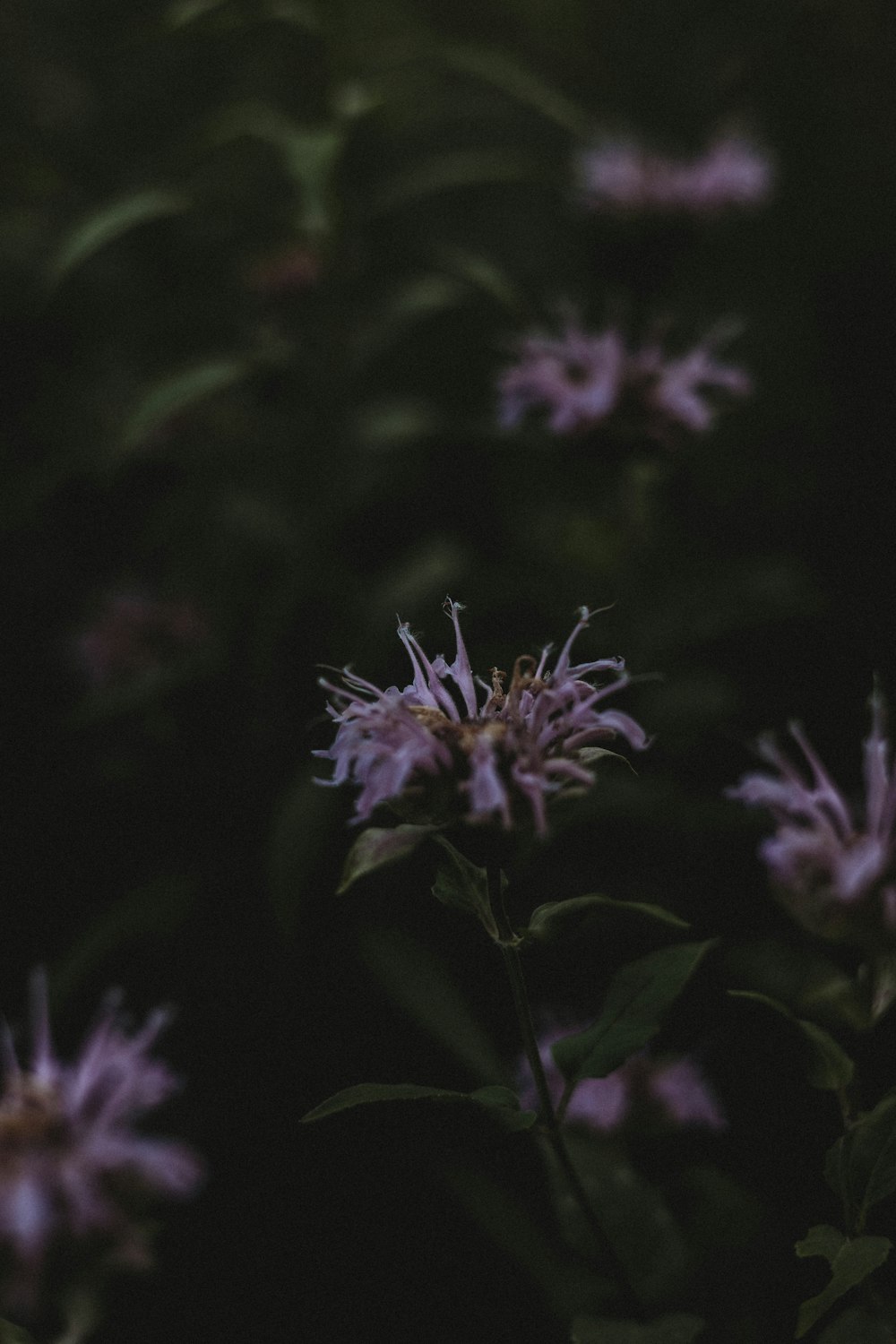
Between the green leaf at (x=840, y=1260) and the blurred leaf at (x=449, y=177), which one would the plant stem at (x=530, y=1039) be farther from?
the blurred leaf at (x=449, y=177)

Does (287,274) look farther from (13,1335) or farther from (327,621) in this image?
(13,1335)

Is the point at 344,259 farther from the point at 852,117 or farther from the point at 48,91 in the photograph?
the point at 852,117

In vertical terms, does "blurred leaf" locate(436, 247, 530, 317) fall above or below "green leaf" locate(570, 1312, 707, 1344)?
above

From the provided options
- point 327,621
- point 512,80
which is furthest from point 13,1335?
point 512,80

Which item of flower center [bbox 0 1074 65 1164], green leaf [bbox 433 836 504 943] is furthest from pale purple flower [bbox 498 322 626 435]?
flower center [bbox 0 1074 65 1164]

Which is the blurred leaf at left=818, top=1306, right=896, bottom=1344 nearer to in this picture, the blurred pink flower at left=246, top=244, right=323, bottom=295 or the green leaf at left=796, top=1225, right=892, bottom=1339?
the green leaf at left=796, top=1225, right=892, bottom=1339

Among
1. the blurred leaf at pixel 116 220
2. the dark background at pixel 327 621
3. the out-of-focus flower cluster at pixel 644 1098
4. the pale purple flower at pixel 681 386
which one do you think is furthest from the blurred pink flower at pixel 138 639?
the out-of-focus flower cluster at pixel 644 1098

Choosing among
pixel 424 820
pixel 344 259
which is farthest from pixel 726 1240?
pixel 344 259
